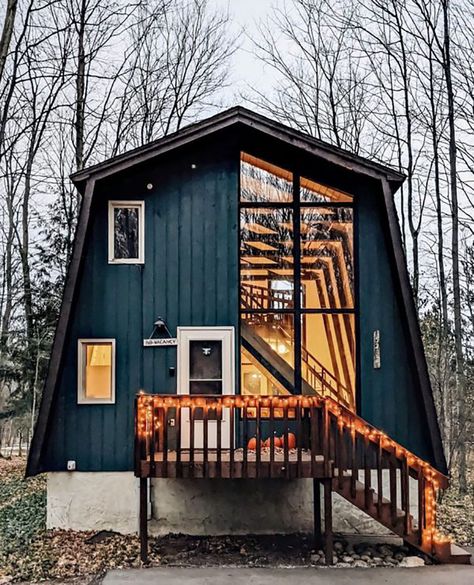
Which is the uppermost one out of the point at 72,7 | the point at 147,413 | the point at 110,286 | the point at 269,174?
the point at 72,7

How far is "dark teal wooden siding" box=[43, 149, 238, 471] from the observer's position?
837cm

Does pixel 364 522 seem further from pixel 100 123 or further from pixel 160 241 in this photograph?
pixel 100 123

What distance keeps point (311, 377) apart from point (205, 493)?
206 cm

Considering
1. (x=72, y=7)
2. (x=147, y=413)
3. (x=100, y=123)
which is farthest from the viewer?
(x=100, y=123)

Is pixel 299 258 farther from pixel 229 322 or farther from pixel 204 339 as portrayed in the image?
pixel 204 339

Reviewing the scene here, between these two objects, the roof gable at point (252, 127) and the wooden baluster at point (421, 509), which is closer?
the wooden baluster at point (421, 509)

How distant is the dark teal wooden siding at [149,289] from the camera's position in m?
8.37

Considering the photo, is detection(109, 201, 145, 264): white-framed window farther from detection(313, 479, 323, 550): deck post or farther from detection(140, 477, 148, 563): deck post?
detection(313, 479, 323, 550): deck post

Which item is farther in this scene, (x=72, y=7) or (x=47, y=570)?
(x=72, y=7)

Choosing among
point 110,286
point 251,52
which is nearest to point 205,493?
point 110,286

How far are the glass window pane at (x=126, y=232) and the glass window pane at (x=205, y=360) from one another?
1484mm

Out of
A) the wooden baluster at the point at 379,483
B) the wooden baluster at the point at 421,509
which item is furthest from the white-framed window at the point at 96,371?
the wooden baluster at the point at 421,509

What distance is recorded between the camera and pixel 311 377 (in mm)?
8484

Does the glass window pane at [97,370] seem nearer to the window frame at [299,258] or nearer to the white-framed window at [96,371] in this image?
the white-framed window at [96,371]
